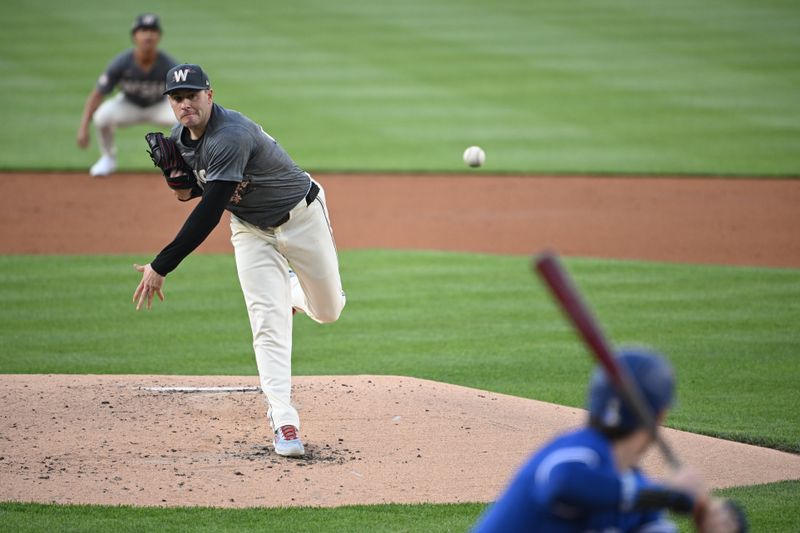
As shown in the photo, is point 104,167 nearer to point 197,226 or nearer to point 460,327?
point 460,327

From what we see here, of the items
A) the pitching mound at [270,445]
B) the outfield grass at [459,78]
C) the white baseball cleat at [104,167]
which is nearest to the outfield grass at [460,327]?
the pitching mound at [270,445]

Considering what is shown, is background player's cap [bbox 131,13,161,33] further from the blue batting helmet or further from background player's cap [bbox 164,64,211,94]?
the blue batting helmet

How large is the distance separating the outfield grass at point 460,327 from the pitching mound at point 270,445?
72cm

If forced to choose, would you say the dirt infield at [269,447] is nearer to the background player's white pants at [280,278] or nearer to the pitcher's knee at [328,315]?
the background player's white pants at [280,278]

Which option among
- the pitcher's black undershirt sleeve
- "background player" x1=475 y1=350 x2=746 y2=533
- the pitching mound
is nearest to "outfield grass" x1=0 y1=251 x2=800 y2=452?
the pitching mound

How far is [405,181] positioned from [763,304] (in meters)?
7.09

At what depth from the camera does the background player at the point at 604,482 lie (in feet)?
10.5

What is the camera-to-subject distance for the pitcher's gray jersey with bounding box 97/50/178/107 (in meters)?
15.1

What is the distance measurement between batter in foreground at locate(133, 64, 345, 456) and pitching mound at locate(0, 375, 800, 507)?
388 millimetres

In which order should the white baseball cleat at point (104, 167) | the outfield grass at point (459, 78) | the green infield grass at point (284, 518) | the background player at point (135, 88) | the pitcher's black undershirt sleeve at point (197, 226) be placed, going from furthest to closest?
the outfield grass at point (459, 78), the white baseball cleat at point (104, 167), the background player at point (135, 88), the pitcher's black undershirt sleeve at point (197, 226), the green infield grass at point (284, 518)

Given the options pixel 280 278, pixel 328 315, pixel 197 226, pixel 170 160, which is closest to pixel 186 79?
pixel 170 160

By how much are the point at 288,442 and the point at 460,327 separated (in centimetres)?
365

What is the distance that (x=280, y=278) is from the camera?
650 centimetres

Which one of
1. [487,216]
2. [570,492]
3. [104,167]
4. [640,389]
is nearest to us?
[570,492]
